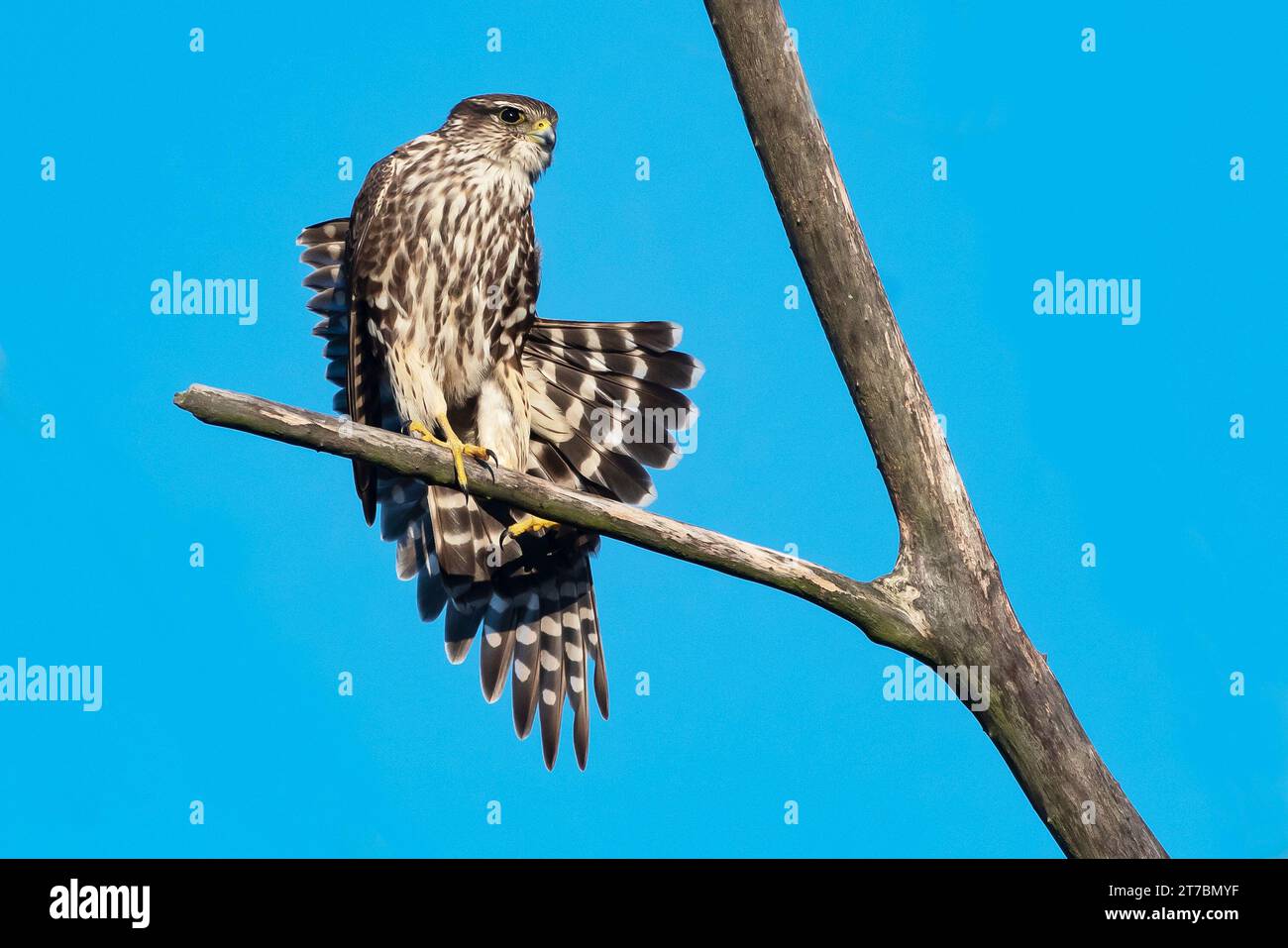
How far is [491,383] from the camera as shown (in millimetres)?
5391

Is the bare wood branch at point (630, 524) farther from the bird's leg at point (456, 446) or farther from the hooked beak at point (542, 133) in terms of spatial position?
the hooked beak at point (542, 133)

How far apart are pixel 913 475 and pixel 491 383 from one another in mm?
1973

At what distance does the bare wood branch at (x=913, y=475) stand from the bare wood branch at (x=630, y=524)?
11cm

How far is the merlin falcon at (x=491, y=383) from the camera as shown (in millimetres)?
5219

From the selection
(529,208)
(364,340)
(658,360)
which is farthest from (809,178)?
(364,340)

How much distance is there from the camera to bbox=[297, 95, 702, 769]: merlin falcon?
5.22 m

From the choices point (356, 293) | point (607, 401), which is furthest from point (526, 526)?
point (356, 293)

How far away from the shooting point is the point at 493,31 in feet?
17.9

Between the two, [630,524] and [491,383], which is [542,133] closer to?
[491,383]

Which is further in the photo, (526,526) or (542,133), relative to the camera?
(542,133)

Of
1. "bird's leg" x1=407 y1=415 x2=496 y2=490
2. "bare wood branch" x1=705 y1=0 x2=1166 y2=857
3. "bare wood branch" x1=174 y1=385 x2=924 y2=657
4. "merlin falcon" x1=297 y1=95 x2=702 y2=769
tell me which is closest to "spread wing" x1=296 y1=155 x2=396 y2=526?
"merlin falcon" x1=297 y1=95 x2=702 y2=769

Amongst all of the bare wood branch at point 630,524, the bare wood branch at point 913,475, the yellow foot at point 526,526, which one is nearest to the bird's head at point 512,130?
the yellow foot at point 526,526

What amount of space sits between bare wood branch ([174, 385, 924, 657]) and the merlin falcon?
34.5 inches

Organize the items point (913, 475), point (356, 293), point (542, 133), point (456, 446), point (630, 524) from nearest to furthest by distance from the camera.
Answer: point (630, 524), point (913, 475), point (456, 446), point (356, 293), point (542, 133)
